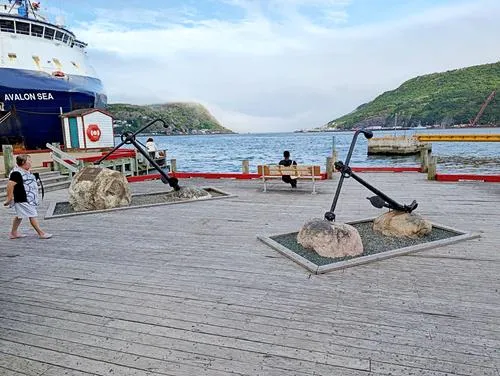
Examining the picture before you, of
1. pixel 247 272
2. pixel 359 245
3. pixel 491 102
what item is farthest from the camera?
pixel 491 102

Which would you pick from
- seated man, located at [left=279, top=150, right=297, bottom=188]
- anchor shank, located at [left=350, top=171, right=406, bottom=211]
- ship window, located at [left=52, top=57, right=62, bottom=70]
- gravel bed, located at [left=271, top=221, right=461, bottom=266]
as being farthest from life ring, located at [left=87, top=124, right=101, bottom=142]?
anchor shank, located at [left=350, top=171, right=406, bottom=211]

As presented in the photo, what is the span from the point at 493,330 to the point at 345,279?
1.53 m

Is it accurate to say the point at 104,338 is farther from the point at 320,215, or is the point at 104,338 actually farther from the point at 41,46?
the point at 41,46

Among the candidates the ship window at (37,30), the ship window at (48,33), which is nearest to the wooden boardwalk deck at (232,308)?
the ship window at (37,30)

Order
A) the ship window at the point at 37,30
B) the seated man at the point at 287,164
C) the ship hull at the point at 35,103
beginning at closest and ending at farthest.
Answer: the seated man at the point at 287,164 → the ship hull at the point at 35,103 → the ship window at the point at 37,30

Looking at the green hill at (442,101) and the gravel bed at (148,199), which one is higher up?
the green hill at (442,101)

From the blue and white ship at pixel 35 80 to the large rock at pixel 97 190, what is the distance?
1384cm

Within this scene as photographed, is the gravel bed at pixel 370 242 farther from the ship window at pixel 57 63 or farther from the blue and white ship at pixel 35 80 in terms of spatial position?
the ship window at pixel 57 63

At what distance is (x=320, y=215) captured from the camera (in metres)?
7.99

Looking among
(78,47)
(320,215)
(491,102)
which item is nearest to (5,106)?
(78,47)

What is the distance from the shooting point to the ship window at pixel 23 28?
2238 cm

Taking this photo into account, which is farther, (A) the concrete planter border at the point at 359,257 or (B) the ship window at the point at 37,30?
(B) the ship window at the point at 37,30

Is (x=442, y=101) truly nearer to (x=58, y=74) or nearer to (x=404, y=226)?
(x=58, y=74)

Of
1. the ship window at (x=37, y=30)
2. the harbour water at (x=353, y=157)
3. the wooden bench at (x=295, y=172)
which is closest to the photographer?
the wooden bench at (x=295, y=172)
